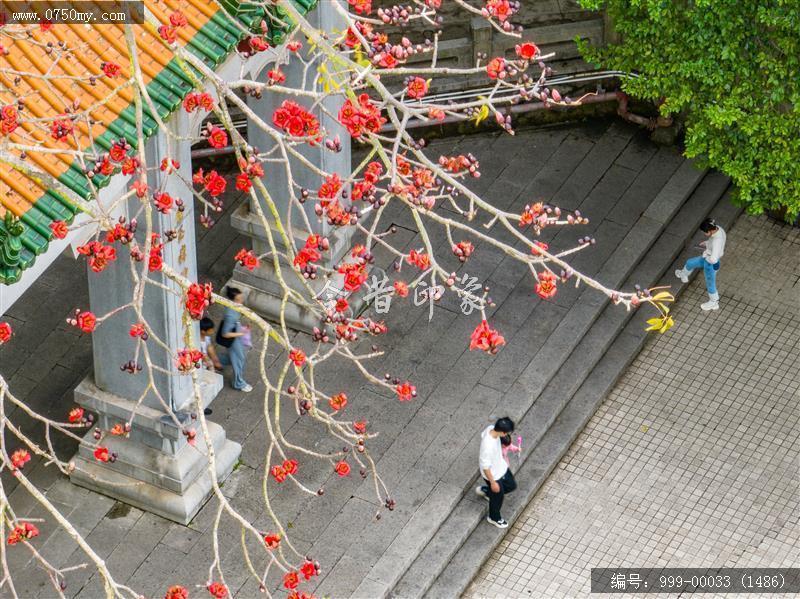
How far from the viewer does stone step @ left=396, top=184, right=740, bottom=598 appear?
16.9 m

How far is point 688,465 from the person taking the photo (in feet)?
60.2

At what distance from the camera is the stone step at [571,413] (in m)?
16.9

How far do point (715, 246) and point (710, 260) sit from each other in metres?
0.21

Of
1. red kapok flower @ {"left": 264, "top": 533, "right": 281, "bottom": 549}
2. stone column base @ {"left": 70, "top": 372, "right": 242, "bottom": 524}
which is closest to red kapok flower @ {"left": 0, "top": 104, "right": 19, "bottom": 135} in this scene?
red kapok flower @ {"left": 264, "top": 533, "right": 281, "bottom": 549}

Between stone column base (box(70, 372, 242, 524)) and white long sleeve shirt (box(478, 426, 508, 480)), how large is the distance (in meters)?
2.93

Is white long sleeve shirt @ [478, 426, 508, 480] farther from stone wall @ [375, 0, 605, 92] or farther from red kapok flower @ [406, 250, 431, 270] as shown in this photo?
stone wall @ [375, 0, 605, 92]

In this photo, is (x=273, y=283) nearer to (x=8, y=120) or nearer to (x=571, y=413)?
(x=571, y=413)

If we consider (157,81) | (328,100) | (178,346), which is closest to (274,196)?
(328,100)

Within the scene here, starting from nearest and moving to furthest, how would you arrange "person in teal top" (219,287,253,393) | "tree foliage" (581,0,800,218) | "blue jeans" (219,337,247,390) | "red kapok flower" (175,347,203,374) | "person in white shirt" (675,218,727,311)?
"red kapok flower" (175,347,203,374) → "tree foliage" (581,0,800,218) → "person in teal top" (219,287,253,393) → "blue jeans" (219,337,247,390) → "person in white shirt" (675,218,727,311)

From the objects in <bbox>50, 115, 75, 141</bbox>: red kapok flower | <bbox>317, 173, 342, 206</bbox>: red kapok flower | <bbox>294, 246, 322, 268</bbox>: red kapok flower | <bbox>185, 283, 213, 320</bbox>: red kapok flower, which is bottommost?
<bbox>294, 246, 322, 268</bbox>: red kapok flower

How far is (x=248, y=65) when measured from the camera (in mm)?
15258

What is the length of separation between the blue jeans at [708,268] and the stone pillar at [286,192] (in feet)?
14.8

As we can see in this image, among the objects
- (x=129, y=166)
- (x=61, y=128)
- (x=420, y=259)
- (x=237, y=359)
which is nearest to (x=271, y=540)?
(x=420, y=259)

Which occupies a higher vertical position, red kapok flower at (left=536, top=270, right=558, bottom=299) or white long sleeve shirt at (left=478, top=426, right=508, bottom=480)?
red kapok flower at (left=536, top=270, right=558, bottom=299)
